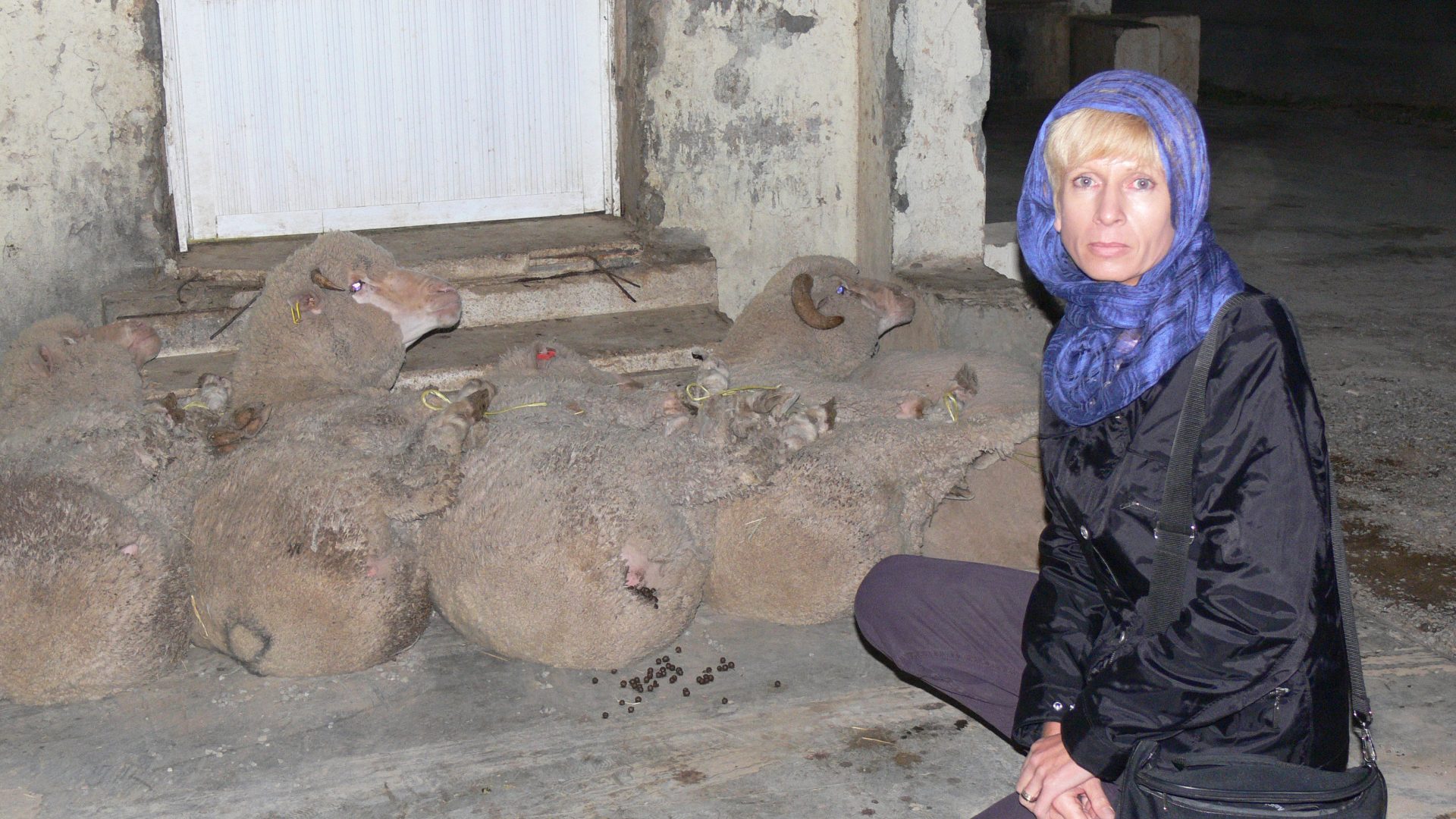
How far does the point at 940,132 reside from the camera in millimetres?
6512

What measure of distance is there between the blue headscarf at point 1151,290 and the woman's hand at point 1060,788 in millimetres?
634

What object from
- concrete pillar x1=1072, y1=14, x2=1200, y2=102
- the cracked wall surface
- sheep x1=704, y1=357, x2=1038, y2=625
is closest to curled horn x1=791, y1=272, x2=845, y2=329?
sheep x1=704, y1=357, x2=1038, y2=625

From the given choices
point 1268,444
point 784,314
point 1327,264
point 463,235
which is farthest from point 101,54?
point 1327,264

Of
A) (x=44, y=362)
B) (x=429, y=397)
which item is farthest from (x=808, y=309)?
(x=44, y=362)

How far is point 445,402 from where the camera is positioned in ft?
14.5

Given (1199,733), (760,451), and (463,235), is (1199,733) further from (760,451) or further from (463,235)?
(463,235)

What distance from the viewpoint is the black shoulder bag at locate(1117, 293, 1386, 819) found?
226 centimetres

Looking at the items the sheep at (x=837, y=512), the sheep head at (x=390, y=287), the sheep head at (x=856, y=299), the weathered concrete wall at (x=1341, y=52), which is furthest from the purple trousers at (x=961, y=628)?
the weathered concrete wall at (x=1341, y=52)

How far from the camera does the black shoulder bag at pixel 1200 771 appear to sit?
89.0 inches

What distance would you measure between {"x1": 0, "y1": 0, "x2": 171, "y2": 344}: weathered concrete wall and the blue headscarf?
4603 mm

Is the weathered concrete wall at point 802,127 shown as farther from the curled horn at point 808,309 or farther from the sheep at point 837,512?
the sheep at point 837,512

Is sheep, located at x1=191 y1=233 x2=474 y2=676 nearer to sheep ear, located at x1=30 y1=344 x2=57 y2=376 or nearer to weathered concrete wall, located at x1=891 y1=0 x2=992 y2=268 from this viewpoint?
sheep ear, located at x1=30 y1=344 x2=57 y2=376

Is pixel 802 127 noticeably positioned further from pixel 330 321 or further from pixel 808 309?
pixel 330 321

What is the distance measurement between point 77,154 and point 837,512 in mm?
3858
